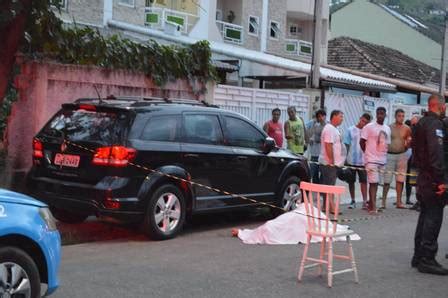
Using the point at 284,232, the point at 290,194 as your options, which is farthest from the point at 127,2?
the point at 284,232

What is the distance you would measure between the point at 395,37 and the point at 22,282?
44.7m

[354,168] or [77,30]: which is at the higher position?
[77,30]

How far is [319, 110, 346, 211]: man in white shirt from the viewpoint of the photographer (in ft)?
38.2

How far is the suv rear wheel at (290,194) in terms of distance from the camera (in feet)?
36.4

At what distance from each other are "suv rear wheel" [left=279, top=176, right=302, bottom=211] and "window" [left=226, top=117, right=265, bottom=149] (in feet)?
2.86

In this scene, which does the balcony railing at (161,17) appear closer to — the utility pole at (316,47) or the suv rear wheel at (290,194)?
the utility pole at (316,47)

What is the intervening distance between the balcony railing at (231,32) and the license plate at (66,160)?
18683 millimetres

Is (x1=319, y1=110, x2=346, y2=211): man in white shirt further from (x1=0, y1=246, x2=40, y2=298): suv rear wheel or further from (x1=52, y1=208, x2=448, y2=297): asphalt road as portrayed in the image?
(x1=0, y1=246, x2=40, y2=298): suv rear wheel

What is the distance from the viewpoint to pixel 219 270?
746 cm

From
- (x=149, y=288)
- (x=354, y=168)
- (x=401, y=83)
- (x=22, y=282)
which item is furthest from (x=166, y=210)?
(x=401, y=83)

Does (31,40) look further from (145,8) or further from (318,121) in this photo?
(145,8)

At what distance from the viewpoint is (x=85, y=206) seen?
28.5 feet

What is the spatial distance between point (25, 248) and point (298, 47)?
91.3 ft

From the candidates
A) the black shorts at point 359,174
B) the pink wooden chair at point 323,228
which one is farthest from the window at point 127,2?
the pink wooden chair at point 323,228
